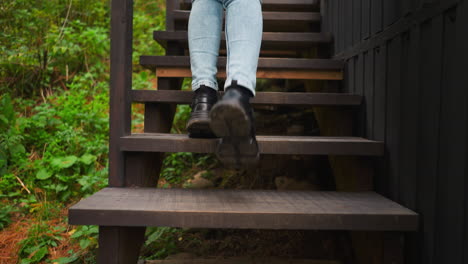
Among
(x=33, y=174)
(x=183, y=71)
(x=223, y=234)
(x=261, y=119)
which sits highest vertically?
(x=183, y=71)

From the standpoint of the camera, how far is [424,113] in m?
1.07

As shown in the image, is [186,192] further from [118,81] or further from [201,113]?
[118,81]

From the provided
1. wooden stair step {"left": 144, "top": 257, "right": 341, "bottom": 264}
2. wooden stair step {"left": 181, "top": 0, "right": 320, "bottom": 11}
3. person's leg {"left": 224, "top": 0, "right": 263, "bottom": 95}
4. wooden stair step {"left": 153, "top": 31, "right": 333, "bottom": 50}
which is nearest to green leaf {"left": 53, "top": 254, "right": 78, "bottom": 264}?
wooden stair step {"left": 144, "top": 257, "right": 341, "bottom": 264}

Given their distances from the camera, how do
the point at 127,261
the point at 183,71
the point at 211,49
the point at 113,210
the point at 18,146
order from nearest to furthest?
the point at 113,210 < the point at 127,261 < the point at 211,49 < the point at 183,71 < the point at 18,146

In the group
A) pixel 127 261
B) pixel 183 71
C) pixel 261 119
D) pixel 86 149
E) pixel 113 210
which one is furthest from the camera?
pixel 261 119

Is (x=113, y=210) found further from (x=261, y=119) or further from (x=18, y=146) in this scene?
(x=261, y=119)

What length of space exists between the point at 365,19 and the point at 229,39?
0.80m

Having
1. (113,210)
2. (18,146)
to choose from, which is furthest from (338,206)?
(18,146)

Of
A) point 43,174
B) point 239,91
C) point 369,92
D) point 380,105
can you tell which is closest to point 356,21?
point 369,92

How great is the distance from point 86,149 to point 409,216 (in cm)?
208

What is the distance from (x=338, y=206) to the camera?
1.07 meters

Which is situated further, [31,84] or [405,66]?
[31,84]

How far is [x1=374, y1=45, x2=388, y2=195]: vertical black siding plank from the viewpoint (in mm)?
1324

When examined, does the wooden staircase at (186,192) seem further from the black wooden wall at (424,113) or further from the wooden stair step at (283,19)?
the wooden stair step at (283,19)
